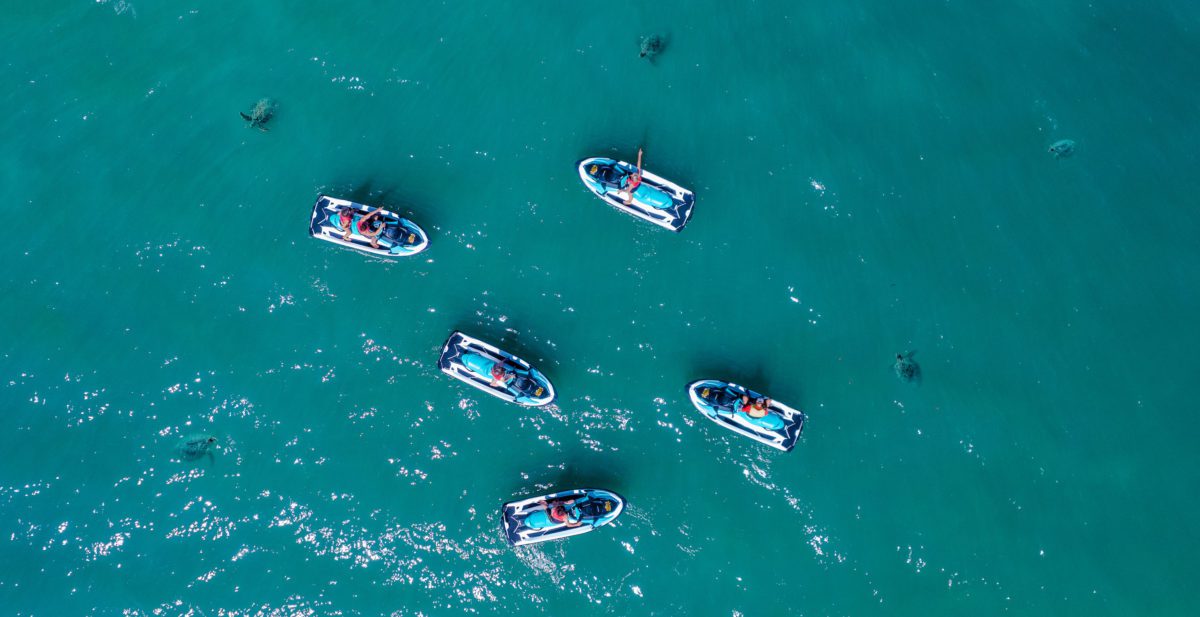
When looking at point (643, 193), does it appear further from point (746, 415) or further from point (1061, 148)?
point (1061, 148)

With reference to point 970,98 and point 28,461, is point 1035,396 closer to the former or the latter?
point 970,98

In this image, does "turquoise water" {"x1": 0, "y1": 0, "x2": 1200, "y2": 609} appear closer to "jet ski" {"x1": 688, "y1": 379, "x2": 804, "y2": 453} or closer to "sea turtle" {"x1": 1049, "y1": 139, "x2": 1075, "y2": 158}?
"sea turtle" {"x1": 1049, "y1": 139, "x2": 1075, "y2": 158}

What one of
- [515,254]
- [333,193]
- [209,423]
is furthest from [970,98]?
[209,423]

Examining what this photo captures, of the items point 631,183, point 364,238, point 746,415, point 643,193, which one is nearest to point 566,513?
point 746,415

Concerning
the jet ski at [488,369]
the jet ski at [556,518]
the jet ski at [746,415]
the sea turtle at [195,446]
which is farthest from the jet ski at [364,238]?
the jet ski at [746,415]

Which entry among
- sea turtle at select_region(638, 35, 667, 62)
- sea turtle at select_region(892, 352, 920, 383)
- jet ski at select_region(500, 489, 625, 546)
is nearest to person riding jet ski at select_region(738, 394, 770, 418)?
sea turtle at select_region(892, 352, 920, 383)

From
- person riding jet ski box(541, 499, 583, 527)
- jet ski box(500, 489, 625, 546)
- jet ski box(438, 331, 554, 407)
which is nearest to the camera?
person riding jet ski box(541, 499, 583, 527)
